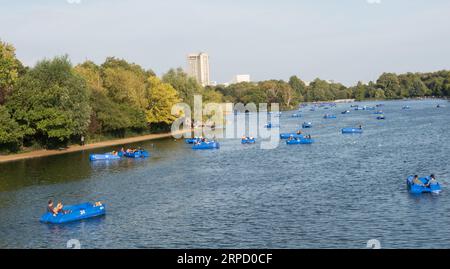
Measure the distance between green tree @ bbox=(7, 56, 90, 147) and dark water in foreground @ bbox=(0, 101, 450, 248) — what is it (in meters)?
6.91

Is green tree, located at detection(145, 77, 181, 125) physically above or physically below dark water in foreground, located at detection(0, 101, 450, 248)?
above

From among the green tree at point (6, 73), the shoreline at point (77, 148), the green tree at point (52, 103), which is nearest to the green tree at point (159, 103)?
the shoreline at point (77, 148)

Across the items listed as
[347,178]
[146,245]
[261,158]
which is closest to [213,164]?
[261,158]

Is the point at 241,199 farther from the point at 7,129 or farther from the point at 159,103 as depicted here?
the point at 159,103

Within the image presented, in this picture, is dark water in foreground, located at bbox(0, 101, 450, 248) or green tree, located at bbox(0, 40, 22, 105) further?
green tree, located at bbox(0, 40, 22, 105)

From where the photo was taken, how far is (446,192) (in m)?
35.3

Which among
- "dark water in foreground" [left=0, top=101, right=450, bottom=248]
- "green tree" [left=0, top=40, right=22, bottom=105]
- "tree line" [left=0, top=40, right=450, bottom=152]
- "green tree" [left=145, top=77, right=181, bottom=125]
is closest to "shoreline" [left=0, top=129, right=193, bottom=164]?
"tree line" [left=0, top=40, right=450, bottom=152]

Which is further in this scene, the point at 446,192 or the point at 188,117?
the point at 188,117

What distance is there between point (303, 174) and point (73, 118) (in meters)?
38.4

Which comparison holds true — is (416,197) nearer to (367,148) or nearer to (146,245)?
(146,245)

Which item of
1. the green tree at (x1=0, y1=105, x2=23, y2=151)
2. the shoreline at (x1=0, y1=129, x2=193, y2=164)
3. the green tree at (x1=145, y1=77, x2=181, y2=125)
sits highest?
the green tree at (x1=145, y1=77, x2=181, y2=125)

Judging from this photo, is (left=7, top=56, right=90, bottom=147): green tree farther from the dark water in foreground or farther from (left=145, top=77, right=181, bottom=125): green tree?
(left=145, top=77, right=181, bottom=125): green tree

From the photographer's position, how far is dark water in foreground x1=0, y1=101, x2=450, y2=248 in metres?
26.9
